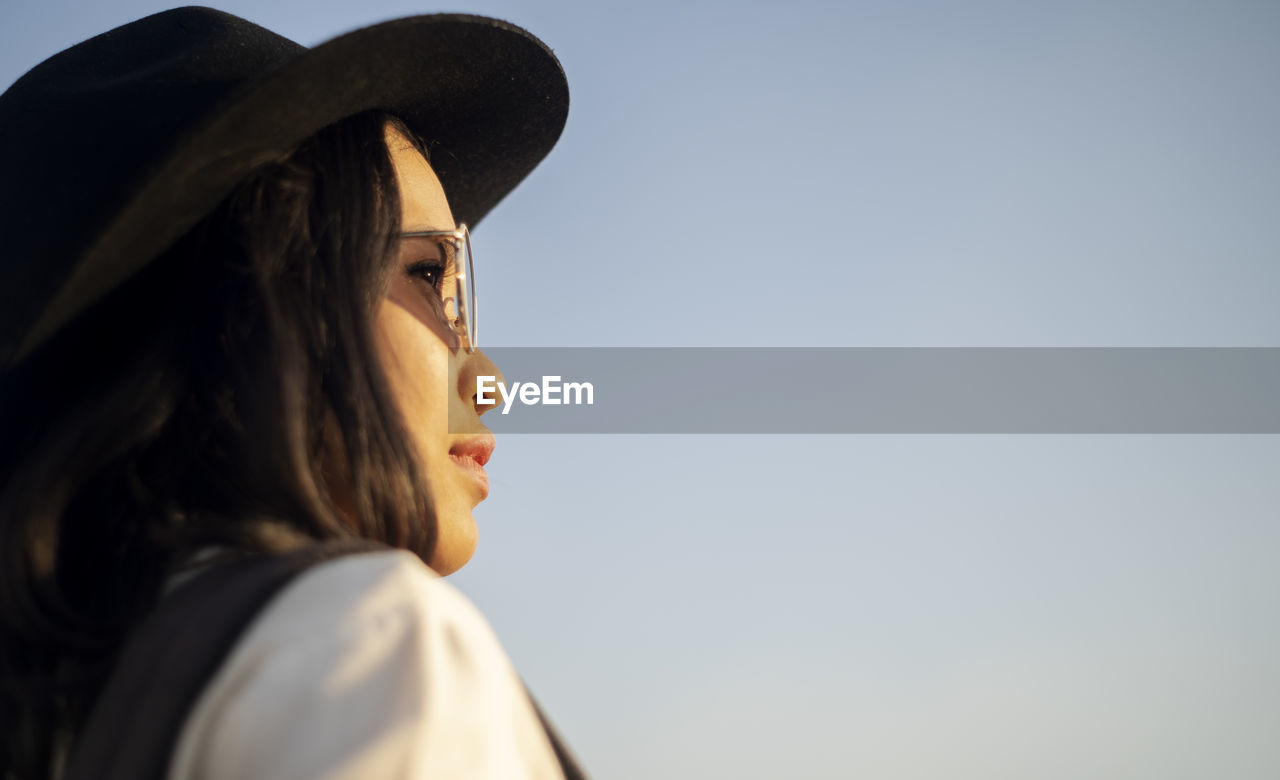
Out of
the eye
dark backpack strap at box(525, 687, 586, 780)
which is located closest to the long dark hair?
the eye

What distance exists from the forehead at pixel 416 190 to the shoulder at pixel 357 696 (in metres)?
1.13

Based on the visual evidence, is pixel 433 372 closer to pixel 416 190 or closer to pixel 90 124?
pixel 416 190

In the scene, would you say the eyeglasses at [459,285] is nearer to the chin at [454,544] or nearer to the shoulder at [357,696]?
the chin at [454,544]

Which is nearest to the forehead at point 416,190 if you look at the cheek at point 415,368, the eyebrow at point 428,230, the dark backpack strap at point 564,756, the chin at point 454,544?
the eyebrow at point 428,230

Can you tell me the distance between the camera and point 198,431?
1.66m

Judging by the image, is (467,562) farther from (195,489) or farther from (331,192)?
(331,192)

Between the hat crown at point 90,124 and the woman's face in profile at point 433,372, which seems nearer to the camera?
the hat crown at point 90,124

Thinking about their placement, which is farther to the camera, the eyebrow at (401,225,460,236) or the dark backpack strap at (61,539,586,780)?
the eyebrow at (401,225,460,236)

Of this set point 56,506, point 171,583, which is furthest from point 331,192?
point 171,583

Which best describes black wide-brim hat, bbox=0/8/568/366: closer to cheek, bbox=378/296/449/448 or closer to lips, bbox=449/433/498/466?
cheek, bbox=378/296/449/448

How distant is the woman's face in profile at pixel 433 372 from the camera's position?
76.4 inches

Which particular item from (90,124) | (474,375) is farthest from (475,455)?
(90,124)

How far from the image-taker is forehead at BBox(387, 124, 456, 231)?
2.09 m

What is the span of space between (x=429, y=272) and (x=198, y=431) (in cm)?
63
